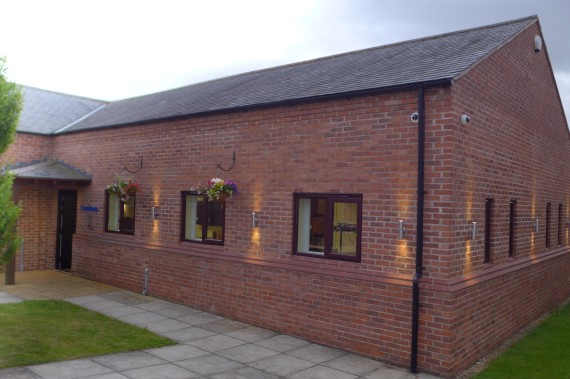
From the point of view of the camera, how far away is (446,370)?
6.79 m

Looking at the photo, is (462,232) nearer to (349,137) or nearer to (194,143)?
(349,137)

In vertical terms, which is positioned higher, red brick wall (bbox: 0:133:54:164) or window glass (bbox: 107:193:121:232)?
red brick wall (bbox: 0:133:54:164)

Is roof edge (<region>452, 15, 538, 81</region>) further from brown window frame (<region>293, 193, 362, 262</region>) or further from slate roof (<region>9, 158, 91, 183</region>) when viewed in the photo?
slate roof (<region>9, 158, 91, 183</region>)

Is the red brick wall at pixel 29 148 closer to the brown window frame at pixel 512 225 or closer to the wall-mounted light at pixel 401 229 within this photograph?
the wall-mounted light at pixel 401 229

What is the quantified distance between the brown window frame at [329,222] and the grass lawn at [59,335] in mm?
2968

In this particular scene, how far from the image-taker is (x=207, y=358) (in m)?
7.23

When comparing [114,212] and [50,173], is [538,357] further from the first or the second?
[50,173]

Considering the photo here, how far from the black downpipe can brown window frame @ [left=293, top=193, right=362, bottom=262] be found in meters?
1.10

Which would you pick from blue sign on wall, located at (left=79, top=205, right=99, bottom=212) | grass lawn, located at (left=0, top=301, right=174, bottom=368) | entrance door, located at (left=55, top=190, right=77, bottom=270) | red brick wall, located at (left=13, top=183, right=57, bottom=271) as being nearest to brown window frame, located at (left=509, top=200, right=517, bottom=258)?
grass lawn, located at (left=0, top=301, right=174, bottom=368)

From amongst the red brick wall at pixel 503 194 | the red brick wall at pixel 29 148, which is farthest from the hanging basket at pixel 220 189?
the red brick wall at pixel 29 148

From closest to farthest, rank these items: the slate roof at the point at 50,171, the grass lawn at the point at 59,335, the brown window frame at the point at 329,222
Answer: the grass lawn at the point at 59,335
the brown window frame at the point at 329,222
the slate roof at the point at 50,171

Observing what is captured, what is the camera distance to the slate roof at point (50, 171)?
508 inches

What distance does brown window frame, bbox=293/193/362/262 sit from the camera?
8.02m

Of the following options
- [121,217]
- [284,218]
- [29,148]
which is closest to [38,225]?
[29,148]
